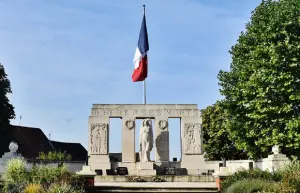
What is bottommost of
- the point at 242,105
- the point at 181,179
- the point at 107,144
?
the point at 181,179

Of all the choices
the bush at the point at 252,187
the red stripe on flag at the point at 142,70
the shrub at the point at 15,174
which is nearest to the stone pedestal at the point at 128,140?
the red stripe on flag at the point at 142,70

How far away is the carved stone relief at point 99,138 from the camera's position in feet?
95.9

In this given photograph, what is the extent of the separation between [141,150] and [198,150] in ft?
13.4

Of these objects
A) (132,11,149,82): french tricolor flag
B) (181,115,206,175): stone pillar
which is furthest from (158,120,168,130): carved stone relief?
(132,11,149,82): french tricolor flag

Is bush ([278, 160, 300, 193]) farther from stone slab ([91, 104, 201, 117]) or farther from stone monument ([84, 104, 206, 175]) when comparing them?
stone slab ([91, 104, 201, 117])

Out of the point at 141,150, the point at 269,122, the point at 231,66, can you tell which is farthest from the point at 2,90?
the point at 269,122

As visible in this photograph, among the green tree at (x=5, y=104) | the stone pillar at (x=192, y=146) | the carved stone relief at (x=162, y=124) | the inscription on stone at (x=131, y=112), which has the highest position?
the green tree at (x=5, y=104)

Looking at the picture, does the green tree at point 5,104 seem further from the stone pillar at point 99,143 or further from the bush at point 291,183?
the bush at point 291,183

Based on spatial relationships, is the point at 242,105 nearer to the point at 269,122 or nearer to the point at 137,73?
the point at 269,122

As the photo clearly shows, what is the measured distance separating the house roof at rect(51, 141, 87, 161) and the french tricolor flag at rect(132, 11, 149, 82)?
27894 mm

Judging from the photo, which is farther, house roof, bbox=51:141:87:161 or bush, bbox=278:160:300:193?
house roof, bbox=51:141:87:161

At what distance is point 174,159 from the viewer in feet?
101

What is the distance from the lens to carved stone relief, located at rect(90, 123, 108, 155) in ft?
95.9

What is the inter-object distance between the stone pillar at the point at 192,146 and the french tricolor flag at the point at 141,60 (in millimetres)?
4346
